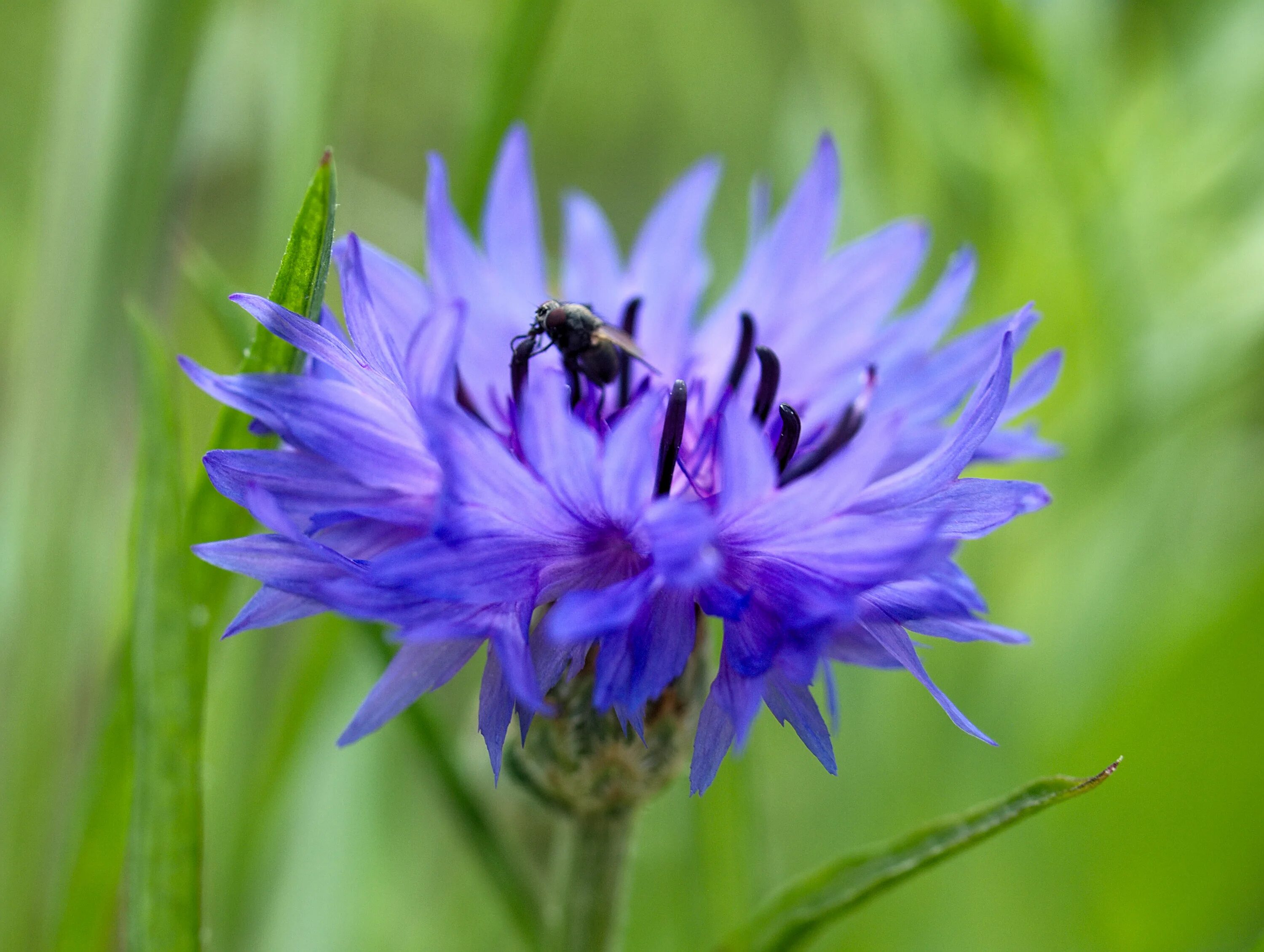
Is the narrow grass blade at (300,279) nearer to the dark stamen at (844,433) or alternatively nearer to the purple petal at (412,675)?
the purple petal at (412,675)

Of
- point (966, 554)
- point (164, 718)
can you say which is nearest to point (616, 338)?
point (164, 718)

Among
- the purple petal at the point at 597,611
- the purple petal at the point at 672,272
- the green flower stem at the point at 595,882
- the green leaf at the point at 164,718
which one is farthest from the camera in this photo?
the purple petal at the point at 672,272

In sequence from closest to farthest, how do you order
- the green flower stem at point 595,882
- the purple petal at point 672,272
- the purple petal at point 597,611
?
the purple petal at point 597,611 < the green flower stem at point 595,882 < the purple petal at point 672,272

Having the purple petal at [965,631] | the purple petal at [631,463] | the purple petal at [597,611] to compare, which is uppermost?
the purple petal at [631,463]

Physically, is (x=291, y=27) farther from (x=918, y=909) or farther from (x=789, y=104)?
(x=918, y=909)

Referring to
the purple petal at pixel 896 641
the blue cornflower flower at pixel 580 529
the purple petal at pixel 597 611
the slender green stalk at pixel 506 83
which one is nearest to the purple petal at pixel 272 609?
the blue cornflower flower at pixel 580 529

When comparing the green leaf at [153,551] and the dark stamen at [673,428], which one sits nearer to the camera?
the green leaf at [153,551]

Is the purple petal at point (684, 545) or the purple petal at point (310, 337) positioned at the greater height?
the purple petal at point (310, 337)
